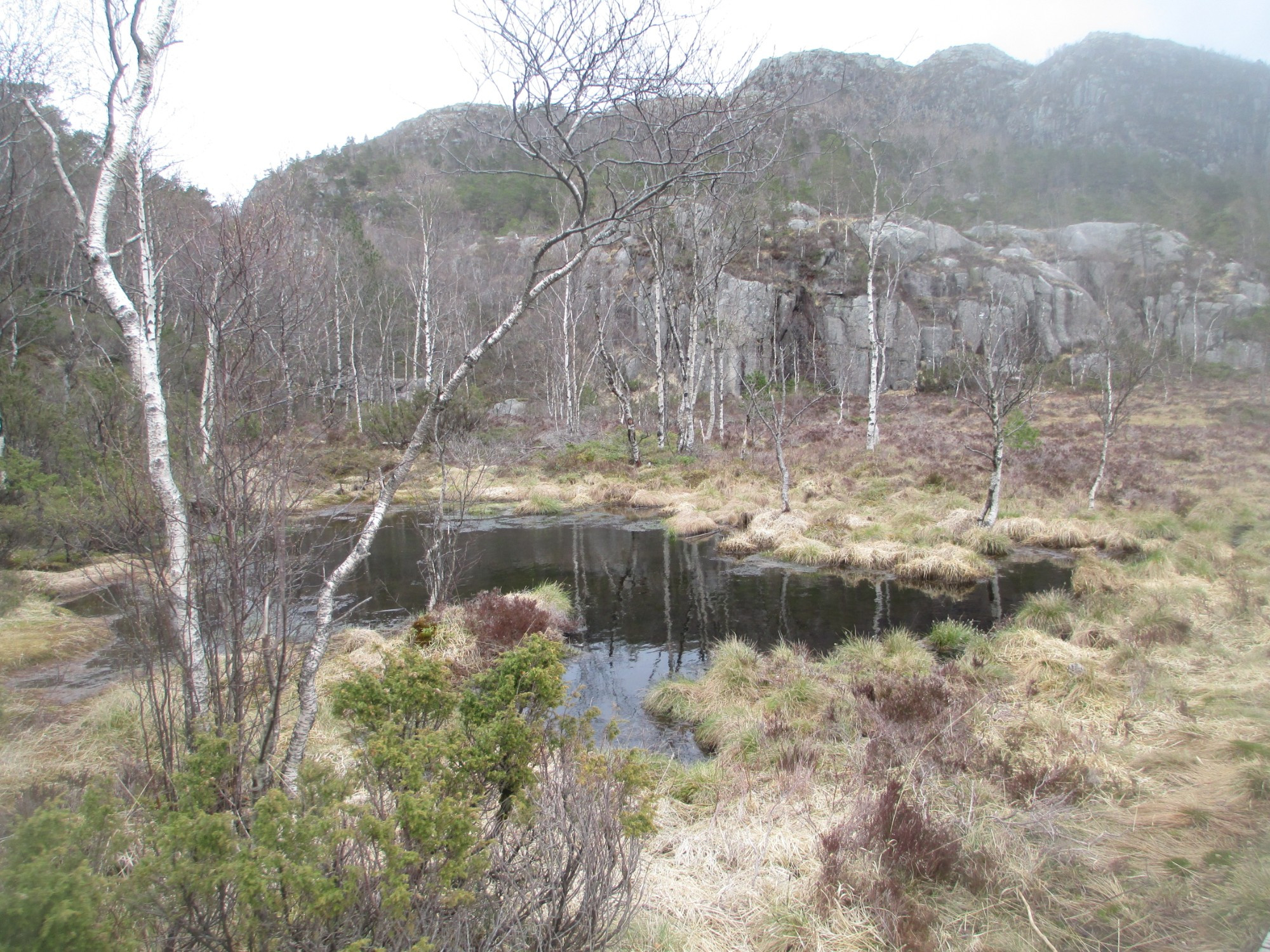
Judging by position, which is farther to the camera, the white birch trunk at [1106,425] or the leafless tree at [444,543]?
the white birch trunk at [1106,425]

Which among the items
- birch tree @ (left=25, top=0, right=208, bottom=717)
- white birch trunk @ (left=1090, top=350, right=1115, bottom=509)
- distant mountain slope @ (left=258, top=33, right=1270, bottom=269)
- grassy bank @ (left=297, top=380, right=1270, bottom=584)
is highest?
distant mountain slope @ (left=258, top=33, right=1270, bottom=269)

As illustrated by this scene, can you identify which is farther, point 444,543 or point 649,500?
point 649,500

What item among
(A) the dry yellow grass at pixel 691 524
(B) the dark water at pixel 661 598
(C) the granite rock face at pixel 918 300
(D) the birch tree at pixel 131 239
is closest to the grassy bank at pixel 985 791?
(B) the dark water at pixel 661 598

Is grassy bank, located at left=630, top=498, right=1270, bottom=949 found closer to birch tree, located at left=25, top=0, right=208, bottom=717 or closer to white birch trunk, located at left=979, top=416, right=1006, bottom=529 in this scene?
birch tree, located at left=25, top=0, right=208, bottom=717

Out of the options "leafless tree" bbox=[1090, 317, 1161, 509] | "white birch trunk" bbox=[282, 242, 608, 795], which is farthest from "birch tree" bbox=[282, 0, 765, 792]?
"leafless tree" bbox=[1090, 317, 1161, 509]

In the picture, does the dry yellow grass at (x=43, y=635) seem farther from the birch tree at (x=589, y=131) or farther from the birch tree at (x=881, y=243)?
the birch tree at (x=881, y=243)

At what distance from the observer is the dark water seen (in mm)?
8469

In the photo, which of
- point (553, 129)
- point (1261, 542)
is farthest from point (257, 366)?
point (1261, 542)

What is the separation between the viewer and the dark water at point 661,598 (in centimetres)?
847

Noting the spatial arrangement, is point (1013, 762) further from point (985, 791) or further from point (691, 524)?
point (691, 524)

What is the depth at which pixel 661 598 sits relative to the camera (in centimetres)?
1148

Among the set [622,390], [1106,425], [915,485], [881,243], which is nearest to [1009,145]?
[881,243]

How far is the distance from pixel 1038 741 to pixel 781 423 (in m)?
10.2

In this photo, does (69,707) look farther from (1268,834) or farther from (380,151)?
(380,151)
